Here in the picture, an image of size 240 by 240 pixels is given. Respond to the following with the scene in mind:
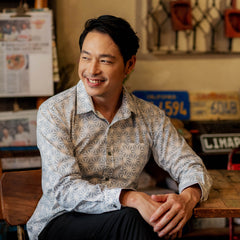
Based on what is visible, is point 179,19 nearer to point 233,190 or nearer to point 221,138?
point 221,138

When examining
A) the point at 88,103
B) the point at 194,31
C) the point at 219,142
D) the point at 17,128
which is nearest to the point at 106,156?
the point at 88,103

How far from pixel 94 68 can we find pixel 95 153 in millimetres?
389

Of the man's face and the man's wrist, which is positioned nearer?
the man's wrist

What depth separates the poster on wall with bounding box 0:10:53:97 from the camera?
244 centimetres

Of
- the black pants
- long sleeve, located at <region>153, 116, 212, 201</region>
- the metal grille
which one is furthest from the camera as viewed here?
the metal grille

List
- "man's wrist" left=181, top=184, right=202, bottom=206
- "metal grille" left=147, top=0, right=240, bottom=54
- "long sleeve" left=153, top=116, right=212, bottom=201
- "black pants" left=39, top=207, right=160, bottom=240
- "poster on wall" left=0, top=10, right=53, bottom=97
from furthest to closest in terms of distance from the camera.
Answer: "metal grille" left=147, top=0, right=240, bottom=54, "poster on wall" left=0, top=10, right=53, bottom=97, "long sleeve" left=153, top=116, right=212, bottom=201, "man's wrist" left=181, top=184, right=202, bottom=206, "black pants" left=39, top=207, right=160, bottom=240

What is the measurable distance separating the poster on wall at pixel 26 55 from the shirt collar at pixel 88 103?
0.93 metres

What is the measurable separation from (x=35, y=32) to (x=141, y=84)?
3.59 feet

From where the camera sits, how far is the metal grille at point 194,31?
305 cm

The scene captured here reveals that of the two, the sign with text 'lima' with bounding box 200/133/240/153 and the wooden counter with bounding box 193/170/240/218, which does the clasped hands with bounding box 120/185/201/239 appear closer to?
the wooden counter with bounding box 193/170/240/218

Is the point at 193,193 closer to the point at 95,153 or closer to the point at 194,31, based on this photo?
the point at 95,153

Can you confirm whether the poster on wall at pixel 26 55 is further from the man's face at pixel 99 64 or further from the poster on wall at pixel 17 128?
the man's face at pixel 99 64

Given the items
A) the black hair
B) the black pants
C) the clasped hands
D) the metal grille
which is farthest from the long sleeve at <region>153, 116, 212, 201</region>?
the metal grille

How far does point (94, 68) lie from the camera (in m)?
1.54
